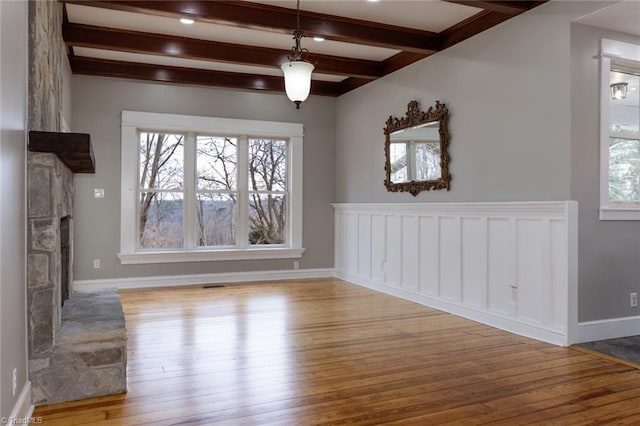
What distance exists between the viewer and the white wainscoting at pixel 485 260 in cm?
364

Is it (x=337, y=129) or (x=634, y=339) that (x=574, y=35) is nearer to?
(x=634, y=339)

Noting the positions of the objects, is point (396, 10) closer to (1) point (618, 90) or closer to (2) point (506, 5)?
(2) point (506, 5)

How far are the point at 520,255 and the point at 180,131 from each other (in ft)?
15.2

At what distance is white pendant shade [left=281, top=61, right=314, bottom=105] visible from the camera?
341 centimetres

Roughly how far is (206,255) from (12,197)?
14.5 ft

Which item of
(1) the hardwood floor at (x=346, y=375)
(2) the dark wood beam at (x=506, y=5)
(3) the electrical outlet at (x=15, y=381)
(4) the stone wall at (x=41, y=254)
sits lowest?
(1) the hardwood floor at (x=346, y=375)

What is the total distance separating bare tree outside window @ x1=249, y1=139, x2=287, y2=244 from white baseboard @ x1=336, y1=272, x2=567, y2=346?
176 cm

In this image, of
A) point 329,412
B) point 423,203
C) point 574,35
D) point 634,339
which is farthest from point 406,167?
point 329,412

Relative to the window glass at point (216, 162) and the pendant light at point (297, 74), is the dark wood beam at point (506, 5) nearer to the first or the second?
the pendant light at point (297, 74)

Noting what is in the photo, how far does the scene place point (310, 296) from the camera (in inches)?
220

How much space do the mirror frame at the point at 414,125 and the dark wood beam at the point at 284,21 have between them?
0.65m

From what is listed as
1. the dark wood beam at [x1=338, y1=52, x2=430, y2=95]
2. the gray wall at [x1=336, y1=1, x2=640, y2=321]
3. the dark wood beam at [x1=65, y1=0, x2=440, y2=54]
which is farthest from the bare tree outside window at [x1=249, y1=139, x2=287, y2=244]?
the gray wall at [x1=336, y1=1, x2=640, y2=321]

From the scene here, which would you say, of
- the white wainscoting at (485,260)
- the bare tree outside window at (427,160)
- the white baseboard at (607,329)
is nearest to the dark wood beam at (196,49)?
the bare tree outside window at (427,160)

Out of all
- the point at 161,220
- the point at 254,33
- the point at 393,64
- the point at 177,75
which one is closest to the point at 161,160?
the point at 161,220
